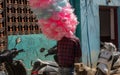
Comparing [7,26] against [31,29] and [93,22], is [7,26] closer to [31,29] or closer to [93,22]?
[31,29]

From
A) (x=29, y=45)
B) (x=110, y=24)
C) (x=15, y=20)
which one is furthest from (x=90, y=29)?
(x=15, y=20)

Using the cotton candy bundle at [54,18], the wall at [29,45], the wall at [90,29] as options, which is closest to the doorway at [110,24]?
the wall at [90,29]

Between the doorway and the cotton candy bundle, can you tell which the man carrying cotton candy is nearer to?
the cotton candy bundle

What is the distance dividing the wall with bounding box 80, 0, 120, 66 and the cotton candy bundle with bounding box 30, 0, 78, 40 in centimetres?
557

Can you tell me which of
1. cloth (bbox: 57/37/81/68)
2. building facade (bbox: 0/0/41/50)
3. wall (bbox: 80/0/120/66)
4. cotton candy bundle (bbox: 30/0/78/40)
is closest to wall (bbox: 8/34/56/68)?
building facade (bbox: 0/0/41/50)

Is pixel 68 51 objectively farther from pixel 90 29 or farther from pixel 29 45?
pixel 90 29

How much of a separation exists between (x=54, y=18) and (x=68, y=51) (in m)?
0.55

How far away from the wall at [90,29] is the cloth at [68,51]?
566 cm

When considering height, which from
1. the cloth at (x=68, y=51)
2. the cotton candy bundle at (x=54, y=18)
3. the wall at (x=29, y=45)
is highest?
the cotton candy bundle at (x=54, y=18)

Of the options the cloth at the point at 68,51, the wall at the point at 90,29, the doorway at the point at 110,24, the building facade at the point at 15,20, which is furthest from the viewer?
the doorway at the point at 110,24

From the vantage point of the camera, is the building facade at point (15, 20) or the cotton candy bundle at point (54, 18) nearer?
the cotton candy bundle at point (54, 18)

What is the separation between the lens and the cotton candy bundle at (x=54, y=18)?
19.3 feet

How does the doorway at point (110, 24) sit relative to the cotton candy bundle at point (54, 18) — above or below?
below

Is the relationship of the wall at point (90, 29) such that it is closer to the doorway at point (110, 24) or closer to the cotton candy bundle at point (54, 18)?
the doorway at point (110, 24)
